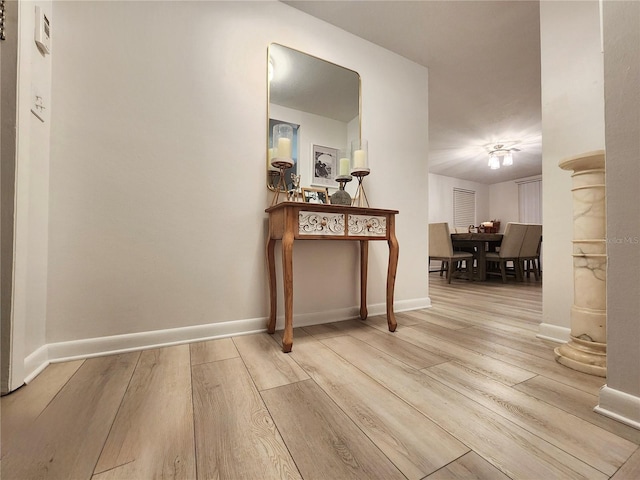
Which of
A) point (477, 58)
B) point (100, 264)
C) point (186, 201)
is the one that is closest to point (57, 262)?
point (100, 264)

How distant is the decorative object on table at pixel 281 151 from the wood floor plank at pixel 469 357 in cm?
115

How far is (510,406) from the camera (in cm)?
85

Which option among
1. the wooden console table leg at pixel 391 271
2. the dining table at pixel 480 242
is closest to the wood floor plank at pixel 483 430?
the wooden console table leg at pixel 391 271

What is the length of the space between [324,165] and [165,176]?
99 centimetres

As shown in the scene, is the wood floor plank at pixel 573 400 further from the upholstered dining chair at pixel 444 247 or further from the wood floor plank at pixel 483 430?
the upholstered dining chair at pixel 444 247

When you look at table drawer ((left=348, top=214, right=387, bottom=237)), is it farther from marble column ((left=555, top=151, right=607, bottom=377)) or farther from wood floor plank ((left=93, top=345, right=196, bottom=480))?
wood floor plank ((left=93, top=345, right=196, bottom=480))

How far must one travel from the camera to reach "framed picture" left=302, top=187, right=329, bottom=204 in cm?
180

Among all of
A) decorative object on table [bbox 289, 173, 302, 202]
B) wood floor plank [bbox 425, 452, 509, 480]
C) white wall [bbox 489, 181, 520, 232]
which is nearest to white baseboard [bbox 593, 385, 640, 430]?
wood floor plank [bbox 425, 452, 509, 480]

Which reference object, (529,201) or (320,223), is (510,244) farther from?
(320,223)

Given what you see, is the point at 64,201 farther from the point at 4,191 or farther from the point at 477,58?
the point at 477,58

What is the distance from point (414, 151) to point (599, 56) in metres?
1.11

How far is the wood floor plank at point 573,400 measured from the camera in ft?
2.41

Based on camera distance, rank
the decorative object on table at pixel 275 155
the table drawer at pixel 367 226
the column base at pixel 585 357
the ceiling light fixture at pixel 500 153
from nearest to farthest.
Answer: the column base at pixel 585 357 → the table drawer at pixel 367 226 → the decorative object on table at pixel 275 155 → the ceiling light fixture at pixel 500 153

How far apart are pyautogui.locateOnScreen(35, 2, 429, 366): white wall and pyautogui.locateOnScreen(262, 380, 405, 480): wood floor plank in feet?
2.58
